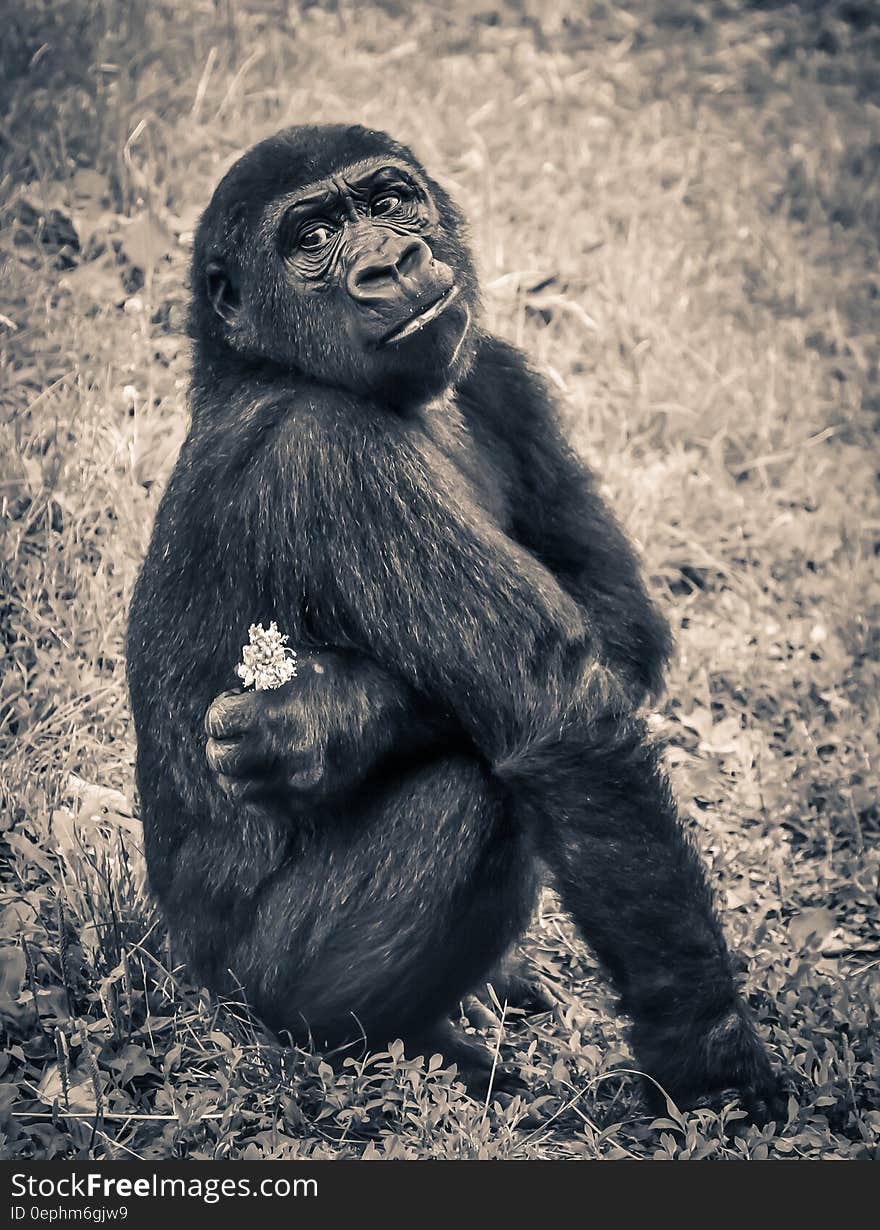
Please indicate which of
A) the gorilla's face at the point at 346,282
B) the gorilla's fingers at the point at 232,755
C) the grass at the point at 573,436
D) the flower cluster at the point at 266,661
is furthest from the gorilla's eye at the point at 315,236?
the grass at the point at 573,436

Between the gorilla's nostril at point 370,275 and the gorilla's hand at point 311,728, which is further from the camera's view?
the gorilla's nostril at point 370,275

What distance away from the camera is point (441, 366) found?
3082 mm

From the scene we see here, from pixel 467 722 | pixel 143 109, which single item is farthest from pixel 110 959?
pixel 143 109

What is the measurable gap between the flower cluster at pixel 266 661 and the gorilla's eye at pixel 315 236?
851 millimetres

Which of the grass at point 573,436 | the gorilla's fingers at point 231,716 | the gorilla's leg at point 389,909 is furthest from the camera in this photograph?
the grass at point 573,436

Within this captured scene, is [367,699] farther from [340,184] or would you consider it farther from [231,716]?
[340,184]

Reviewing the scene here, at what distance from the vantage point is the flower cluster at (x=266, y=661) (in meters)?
2.85

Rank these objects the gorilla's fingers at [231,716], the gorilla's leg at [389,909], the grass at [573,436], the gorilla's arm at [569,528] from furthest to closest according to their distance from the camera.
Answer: the gorilla's arm at [569,528] → the grass at [573,436] → the gorilla's leg at [389,909] → the gorilla's fingers at [231,716]

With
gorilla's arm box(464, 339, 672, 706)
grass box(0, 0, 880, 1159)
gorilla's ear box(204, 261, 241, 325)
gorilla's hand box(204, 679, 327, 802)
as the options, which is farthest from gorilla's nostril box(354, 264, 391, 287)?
grass box(0, 0, 880, 1159)

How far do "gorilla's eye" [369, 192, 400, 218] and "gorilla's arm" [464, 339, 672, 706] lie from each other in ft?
1.49

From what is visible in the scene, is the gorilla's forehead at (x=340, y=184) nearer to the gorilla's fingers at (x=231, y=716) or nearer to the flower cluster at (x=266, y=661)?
the flower cluster at (x=266, y=661)

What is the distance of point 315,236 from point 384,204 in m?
0.19

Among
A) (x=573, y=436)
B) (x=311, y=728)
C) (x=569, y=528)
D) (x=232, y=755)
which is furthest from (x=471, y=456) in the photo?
(x=232, y=755)

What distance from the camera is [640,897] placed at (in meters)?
2.93
